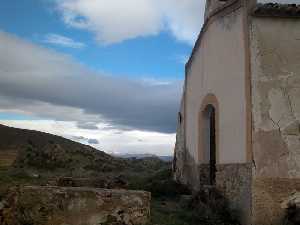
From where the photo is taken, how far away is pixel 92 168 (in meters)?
21.5

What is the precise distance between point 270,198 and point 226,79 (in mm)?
2900

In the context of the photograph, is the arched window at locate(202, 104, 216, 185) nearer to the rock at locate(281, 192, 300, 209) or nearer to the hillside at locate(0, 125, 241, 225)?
the hillside at locate(0, 125, 241, 225)

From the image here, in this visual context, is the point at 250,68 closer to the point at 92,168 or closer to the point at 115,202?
the point at 115,202

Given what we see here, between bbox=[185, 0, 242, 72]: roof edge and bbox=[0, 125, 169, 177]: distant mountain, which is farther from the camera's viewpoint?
bbox=[0, 125, 169, 177]: distant mountain

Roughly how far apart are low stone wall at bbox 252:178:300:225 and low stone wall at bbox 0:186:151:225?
3644mm

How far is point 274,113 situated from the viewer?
814cm

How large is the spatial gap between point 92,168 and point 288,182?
1477 centimetres

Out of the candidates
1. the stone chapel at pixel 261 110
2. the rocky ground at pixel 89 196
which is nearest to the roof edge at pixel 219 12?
the stone chapel at pixel 261 110

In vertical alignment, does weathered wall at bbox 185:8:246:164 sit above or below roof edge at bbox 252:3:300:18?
below

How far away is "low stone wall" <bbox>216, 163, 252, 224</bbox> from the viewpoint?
26.4 feet

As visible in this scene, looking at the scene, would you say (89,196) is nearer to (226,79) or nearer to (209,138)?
(226,79)

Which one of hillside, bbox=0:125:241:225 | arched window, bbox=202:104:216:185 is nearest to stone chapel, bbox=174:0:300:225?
hillside, bbox=0:125:241:225

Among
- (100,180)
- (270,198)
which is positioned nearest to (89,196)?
→ (100,180)

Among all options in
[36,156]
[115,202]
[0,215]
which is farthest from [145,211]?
[36,156]
